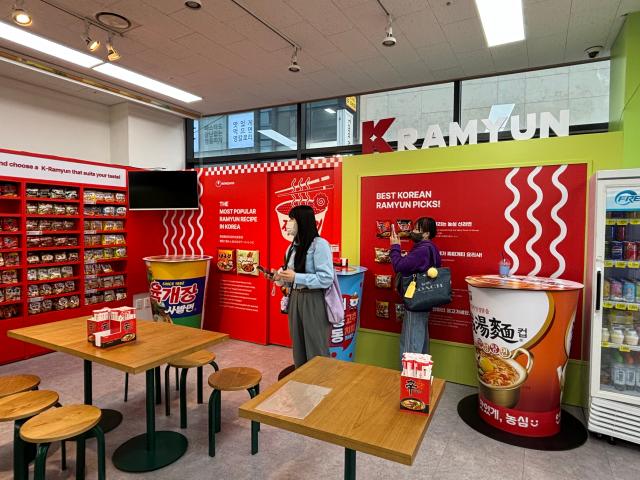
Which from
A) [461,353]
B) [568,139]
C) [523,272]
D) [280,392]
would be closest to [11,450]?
[280,392]

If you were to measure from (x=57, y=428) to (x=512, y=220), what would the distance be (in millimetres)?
3704

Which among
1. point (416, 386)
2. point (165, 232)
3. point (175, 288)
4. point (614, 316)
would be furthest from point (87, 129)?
point (614, 316)

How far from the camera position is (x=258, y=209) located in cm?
518

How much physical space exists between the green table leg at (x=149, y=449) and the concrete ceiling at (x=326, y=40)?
2.97 meters

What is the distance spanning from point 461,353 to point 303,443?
1868 mm

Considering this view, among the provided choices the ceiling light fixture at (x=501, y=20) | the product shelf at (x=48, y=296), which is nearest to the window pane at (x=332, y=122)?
the ceiling light fixture at (x=501, y=20)

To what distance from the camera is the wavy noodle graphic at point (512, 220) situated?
3586mm

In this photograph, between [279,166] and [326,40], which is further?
[279,166]

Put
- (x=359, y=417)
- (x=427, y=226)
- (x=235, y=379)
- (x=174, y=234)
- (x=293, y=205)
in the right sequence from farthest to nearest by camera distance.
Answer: (x=174, y=234), (x=293, y=205), (x=427, y=226), (x=235, y=379), (x=359, y=417)

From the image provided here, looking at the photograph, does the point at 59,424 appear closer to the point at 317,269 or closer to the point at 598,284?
the point at 317,269

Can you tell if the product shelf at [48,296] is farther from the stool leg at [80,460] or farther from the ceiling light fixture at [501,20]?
the ceiling light fixture at [501,20]

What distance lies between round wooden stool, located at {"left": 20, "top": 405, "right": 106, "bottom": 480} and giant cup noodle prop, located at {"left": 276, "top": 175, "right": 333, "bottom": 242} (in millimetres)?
2842

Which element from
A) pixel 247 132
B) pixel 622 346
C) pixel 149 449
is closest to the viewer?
pixel 149 449

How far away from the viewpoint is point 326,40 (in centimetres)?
375
